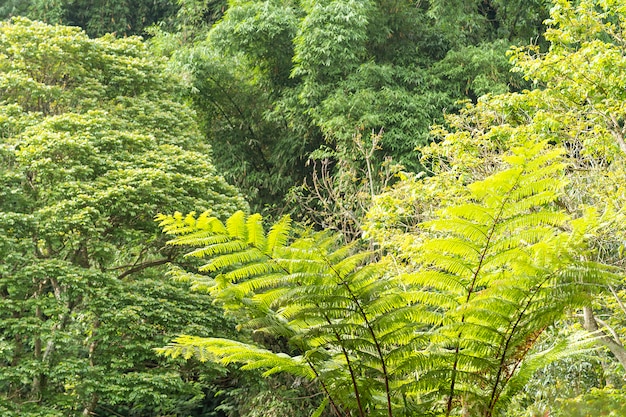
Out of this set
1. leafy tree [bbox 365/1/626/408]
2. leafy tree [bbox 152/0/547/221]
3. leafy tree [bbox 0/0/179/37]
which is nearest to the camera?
leafy tree [bbox 365/1/626/408]

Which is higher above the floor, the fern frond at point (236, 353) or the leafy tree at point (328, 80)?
the leafy tree at point (328, 80)

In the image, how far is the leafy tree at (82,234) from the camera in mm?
8227

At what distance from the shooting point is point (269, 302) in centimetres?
353

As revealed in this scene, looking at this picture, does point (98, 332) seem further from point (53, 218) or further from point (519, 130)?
point (519, 130)

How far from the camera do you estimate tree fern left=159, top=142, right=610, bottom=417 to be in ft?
10.9

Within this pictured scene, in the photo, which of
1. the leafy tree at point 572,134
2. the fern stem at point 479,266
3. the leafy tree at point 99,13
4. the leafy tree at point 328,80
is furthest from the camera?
the leafy tree at point 99,13

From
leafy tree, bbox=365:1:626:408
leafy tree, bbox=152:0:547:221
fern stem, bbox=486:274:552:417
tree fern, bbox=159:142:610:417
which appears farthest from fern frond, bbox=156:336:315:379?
leafy tree, bbox=152:0:547:221

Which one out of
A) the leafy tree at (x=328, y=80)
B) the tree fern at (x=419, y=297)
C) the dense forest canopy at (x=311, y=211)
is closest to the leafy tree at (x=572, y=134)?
the dense forest canopy at (x=311, y=211)

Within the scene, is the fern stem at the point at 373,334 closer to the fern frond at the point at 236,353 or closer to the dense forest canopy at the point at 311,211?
the dense forest canopy at the point at 311,211

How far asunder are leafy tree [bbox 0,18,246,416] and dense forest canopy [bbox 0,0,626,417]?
0.04 m

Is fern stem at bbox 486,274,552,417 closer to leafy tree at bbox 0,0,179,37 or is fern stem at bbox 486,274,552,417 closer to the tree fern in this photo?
the tree fern

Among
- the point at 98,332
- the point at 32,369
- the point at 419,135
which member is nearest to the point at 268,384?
the point at 98,332

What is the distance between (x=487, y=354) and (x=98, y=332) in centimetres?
599

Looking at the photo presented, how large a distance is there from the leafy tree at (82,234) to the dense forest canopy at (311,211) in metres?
0.04
